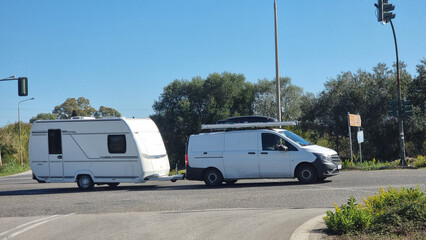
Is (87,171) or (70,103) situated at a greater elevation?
(70,103)

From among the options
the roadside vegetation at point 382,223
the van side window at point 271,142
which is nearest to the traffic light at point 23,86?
the van side window at point 271,142

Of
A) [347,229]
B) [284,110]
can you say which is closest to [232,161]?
[347,229]

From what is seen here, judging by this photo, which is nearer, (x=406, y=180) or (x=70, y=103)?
(x=406, y=180)

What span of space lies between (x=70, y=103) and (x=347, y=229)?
95185 mm

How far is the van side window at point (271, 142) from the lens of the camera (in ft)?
52.1

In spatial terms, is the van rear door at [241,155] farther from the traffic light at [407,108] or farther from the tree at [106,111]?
the tree at [106,111]

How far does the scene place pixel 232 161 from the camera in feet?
53.3

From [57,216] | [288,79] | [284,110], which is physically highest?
[288,79]

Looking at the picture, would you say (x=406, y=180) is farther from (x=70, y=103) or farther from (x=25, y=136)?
(x=70, y=103)

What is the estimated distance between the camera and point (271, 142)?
16.0 metres

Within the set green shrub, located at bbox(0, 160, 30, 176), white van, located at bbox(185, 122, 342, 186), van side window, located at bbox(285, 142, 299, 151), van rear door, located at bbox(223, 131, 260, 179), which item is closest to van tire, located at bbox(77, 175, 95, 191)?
white van, located at bbox(185, 122, 342, 186)

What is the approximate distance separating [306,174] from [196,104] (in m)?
45.6

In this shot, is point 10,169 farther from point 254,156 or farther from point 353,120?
point 254,156

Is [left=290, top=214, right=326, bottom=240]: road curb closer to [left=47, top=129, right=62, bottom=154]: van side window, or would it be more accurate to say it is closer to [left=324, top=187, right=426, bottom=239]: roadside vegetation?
[left=324, top=187, right=426, bottom=239]: roadside vegetation
